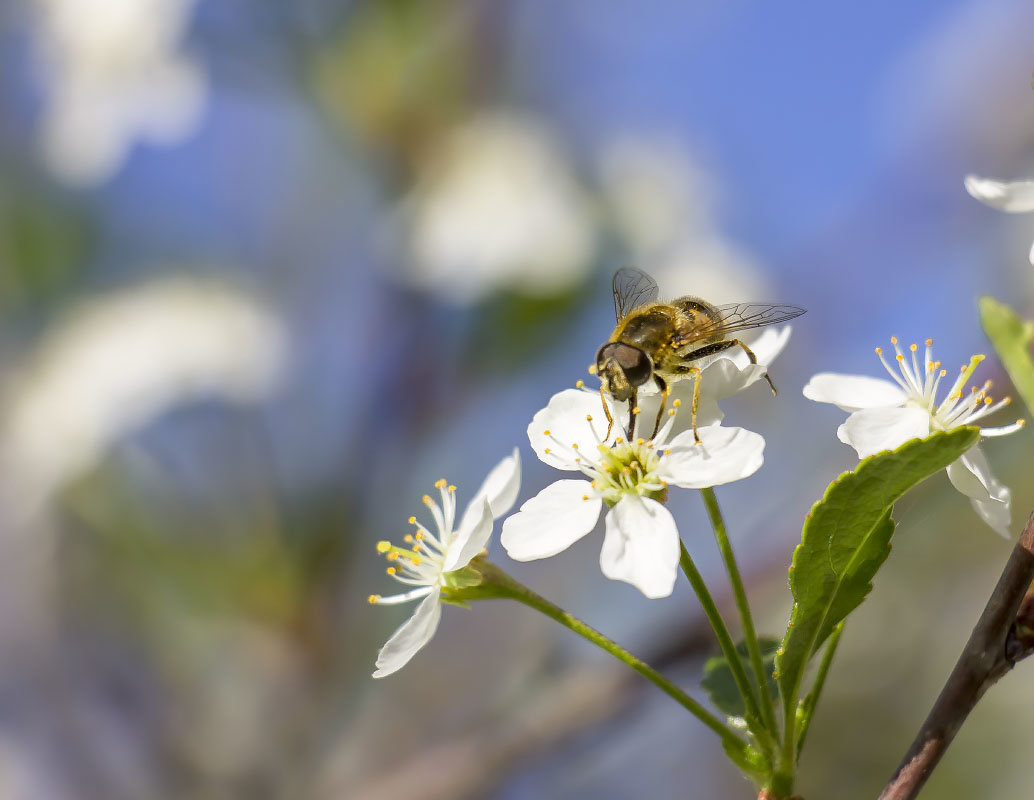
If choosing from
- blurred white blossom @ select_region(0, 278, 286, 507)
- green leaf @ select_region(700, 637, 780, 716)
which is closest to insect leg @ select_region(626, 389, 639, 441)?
green leaf @ select_region(700, 637, 780, 716)

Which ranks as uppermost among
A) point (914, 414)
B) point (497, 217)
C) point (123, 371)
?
point (123, 371)

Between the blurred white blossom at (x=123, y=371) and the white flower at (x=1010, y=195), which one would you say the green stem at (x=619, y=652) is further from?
the blurred white blossom at (x=123, y=371)

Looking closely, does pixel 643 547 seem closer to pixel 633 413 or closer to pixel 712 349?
pixel 633 413

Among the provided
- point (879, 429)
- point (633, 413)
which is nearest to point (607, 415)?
point (633, 413)

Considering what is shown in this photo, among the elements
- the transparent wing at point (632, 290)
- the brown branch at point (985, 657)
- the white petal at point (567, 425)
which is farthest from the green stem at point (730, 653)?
the transparent wing at point (632, 290)

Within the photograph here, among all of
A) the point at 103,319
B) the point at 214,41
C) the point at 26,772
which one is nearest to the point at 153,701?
the point at 26,772

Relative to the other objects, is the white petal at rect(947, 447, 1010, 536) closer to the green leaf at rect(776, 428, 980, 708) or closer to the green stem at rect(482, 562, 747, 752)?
the green leaf at rect(776, 428, 980, 708)
